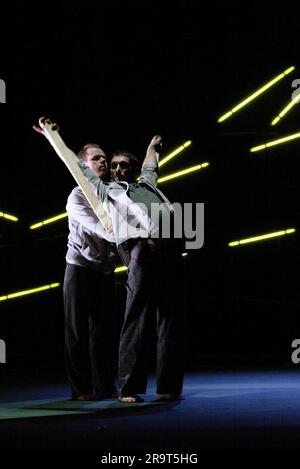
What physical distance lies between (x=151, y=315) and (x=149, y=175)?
60 centimetres

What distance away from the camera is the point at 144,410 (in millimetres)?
3115

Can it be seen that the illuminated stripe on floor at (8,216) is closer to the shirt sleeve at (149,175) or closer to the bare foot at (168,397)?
the shirt sleeve at (149,175)

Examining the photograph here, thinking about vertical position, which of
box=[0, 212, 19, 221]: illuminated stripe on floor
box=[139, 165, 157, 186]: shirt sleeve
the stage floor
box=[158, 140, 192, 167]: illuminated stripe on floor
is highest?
box=[158, 140, 192, 167]: illuminated stripe on floor

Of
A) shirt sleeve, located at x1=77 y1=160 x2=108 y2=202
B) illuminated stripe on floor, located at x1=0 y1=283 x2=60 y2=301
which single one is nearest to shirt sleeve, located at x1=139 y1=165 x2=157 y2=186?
shirt sleeve, located at x1=77 y1=160 x2=108 y2=202

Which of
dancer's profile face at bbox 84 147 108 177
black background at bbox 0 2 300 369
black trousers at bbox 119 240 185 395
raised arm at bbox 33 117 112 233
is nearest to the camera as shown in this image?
black trousers at bbox 119 240 185 395

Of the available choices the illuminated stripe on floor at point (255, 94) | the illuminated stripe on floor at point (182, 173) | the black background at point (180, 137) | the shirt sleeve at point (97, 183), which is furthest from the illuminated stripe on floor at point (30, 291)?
the shirt sleeve at point (97, 183)

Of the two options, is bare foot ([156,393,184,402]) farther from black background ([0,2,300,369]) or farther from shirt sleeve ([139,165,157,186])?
black background ([0,2,300,369])

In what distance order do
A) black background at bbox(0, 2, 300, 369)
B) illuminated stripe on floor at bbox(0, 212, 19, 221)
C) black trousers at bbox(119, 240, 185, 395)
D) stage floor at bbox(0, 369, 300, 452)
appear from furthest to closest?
Result: illuminated stripe on floor at bbox(0, 212, 19, 221) → black background at bbox(0, 2, 300, 369) → black trousers at bbox(119, 240, 185, 395) → stage floor at bbox(0, 369, 300, 452)

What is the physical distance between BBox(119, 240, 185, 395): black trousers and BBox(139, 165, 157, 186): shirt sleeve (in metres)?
0.30

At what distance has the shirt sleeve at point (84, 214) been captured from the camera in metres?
3.53

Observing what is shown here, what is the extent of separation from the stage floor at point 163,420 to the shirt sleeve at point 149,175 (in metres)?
0.92

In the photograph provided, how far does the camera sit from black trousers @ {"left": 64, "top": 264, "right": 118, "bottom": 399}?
3572mm

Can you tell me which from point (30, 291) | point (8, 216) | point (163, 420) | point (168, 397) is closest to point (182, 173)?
point (8, 216)

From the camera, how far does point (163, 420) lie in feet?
9.27
